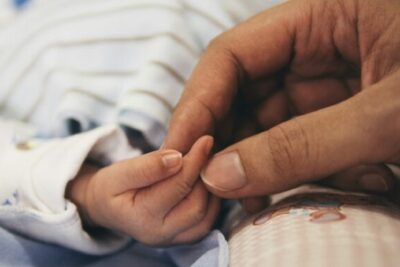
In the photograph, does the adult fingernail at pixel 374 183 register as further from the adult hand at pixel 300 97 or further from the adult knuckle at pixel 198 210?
the adult knuckle at pixel 198 210

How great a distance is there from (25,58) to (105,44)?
15 centimetres

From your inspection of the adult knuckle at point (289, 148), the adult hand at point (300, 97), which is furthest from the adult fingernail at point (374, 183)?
the adult knuckle at point (289, 148)

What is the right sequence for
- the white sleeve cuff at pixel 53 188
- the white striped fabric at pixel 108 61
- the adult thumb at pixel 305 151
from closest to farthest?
the adult thumb at pixel 305 151 < the white sleeve cuff at pixel 53 188 < the white striped fabric at pixel 108 61

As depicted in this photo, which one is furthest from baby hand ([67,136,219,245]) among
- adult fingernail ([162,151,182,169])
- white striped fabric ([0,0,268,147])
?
white striped fabric ([0,0,268,147])

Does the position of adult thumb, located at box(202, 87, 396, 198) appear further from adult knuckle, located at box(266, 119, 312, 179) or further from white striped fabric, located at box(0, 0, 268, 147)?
white striped fabric, located at box(0, 0, 268, 147)

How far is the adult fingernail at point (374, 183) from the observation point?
0.55 meters

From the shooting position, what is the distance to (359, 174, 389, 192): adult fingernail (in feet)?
1.80

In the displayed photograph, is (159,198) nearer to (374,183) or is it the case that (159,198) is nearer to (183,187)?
(183,187)

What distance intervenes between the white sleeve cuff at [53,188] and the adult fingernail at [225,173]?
0.17 m

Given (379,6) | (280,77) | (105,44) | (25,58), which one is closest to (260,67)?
(280,77)

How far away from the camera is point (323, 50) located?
2.06ft

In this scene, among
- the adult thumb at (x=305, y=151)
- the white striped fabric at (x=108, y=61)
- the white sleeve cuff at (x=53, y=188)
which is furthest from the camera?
the white striped fabric at (x=108, y=61)

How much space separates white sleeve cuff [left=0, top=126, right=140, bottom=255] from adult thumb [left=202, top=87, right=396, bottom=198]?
0.19 meters

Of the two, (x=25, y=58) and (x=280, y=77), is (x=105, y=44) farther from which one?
(x=280, y=77)
